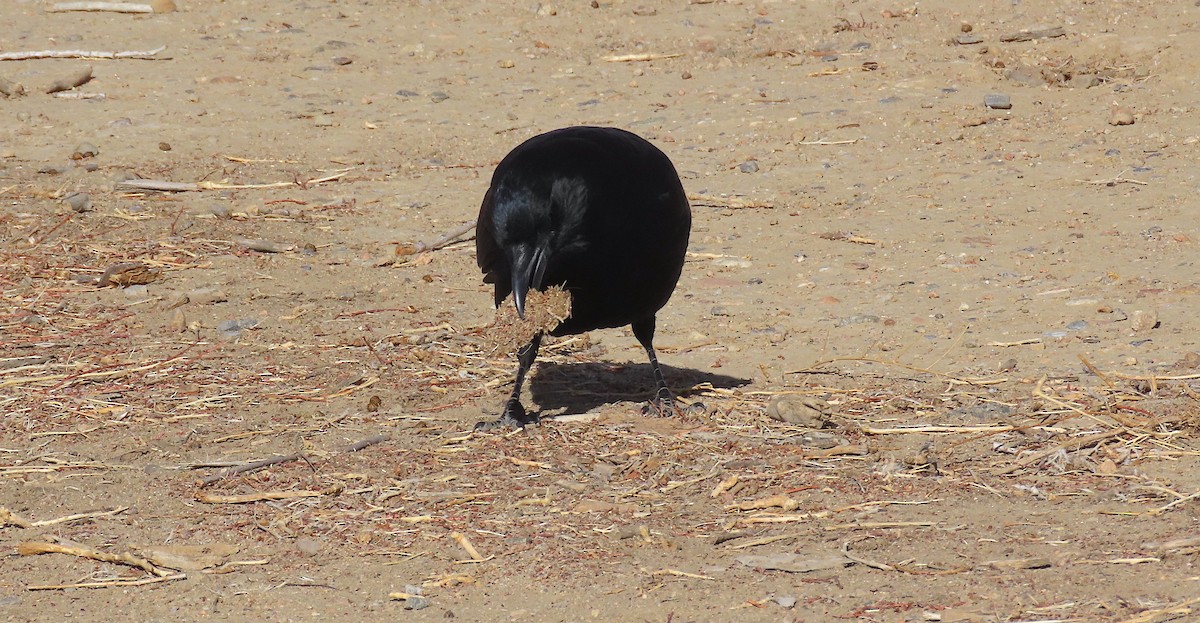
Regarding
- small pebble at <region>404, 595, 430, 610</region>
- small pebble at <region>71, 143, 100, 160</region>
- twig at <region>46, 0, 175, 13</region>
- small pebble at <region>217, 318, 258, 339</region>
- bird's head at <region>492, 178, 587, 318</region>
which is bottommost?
small pebble at <region>71, 143, 100, 160</region>

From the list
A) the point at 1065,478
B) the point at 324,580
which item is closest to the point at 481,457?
the point at 324,580

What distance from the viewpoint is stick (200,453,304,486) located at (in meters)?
4.59

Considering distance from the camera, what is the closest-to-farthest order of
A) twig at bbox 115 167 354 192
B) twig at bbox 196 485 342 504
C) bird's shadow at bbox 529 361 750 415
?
twig at bbox 196 485 342 504, bird's shadow at bbox 529 361 750 415, twig at bbox 115 167 354 192

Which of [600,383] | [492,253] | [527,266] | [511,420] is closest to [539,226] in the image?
[527,266]

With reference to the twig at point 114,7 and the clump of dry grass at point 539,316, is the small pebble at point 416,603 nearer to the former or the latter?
the clump of dry grass at point 539,316

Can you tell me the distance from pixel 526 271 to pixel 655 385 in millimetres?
1262

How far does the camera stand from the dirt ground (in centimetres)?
388

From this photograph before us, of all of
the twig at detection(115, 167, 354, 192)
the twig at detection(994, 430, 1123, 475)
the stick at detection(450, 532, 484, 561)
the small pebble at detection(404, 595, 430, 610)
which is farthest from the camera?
the twig at detection(115, 167, 354, 192)

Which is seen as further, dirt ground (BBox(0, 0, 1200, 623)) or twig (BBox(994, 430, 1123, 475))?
twig (BBox(994, 430, 1123, 475))

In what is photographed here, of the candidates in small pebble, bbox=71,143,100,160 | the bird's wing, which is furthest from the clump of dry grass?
small pebble, bbox=71,143,100,160

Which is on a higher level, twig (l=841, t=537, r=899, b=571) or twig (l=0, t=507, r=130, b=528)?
twig (l=841, t=537, r=899, b=571)

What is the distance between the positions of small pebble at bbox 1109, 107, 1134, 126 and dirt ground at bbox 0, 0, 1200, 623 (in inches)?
1.9

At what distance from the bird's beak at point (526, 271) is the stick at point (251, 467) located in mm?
877

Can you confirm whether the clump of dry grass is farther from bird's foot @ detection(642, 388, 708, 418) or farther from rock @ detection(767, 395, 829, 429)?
rock @ detection(767, 395, 829, 429)
